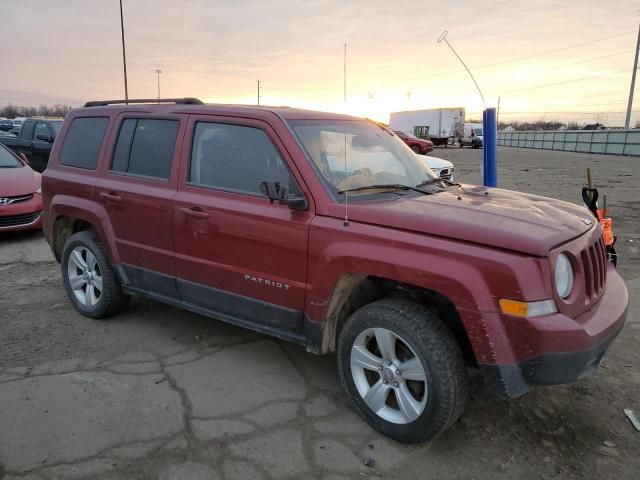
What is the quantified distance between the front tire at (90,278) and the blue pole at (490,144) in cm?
378

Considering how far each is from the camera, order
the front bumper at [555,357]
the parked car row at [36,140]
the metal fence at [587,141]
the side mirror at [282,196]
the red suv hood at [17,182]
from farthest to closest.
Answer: the metal fence at [587,141], the parked car row at [36,140], the red suv hood at [17,182], the side mirror at [282,196], the front bumper at [555,357]

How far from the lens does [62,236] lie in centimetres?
497

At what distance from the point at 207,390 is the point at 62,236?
2.55 metres

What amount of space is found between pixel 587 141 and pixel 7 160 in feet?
127

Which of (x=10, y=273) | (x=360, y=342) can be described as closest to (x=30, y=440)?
(x=360, y=342)

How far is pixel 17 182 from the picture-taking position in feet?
26.0

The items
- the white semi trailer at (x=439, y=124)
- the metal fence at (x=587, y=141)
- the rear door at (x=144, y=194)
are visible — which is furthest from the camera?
the white semi trailer at (x=439, y=124)

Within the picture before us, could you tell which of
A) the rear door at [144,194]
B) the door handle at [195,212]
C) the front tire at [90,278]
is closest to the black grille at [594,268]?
the door handle at [195,212]

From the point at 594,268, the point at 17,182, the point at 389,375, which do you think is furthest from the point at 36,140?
the point at 594,268

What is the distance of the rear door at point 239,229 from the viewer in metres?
3.21

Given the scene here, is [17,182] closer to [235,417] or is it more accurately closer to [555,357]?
[235,417]

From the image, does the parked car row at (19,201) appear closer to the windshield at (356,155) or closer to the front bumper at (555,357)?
the windshield at (356,155)

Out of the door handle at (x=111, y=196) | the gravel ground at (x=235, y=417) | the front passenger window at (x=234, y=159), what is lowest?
the gravel ground at (x=235, y=417)

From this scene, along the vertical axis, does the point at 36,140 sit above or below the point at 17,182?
above
